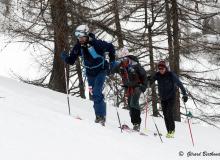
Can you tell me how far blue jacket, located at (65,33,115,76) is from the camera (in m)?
9.15

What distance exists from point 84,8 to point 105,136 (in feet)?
25.9

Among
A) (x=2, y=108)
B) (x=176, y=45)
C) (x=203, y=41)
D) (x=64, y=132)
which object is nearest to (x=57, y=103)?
(x=2, y=108)

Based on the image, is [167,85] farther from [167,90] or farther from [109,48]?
[109,48]

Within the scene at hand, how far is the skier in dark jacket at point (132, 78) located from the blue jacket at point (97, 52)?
1.97ft

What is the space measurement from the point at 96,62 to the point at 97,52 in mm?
229

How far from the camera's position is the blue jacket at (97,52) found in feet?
30.0

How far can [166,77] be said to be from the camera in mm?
10586

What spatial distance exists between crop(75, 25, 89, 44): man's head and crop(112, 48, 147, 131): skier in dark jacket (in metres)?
1.18

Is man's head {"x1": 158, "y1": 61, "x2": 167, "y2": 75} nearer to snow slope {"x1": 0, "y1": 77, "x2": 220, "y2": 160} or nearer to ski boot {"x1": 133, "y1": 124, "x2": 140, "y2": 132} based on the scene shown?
ski boot {"x1": 133, "y1": 124, "x2": 140, "y2": 132}

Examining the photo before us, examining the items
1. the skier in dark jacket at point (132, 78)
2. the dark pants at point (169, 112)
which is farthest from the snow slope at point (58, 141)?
the dark pants at point (169, 112)

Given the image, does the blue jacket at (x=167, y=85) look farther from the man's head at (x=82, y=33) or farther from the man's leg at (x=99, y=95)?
the man's head at (x=82, y=33)

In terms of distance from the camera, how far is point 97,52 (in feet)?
30.1

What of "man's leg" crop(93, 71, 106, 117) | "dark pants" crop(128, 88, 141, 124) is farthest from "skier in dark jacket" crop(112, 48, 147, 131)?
"man's leg" crop(93, 71, 106, 117)

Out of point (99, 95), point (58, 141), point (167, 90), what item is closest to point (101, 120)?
point (99, 95)
